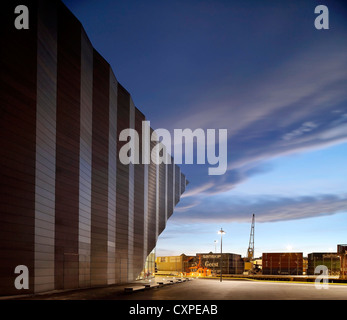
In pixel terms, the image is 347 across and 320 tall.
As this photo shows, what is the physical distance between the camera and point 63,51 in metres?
32.9

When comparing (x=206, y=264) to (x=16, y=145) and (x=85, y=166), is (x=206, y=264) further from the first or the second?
(x=16, y=145)

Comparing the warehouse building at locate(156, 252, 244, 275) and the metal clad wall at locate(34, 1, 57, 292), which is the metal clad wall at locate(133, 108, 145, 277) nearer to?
the metal clad wall at locate(34, 1, 57, 292)

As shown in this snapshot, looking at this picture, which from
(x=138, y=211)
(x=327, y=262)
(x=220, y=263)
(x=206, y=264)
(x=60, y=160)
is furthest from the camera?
(x=206, y=264)

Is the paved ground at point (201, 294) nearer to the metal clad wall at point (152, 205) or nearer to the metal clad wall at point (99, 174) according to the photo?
the metal clad wall at point (99, 174)

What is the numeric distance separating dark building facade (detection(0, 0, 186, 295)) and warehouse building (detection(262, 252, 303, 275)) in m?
64.0

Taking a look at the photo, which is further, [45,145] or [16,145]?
[45,145]

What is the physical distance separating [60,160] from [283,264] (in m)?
86.2

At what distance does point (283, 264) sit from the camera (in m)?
104

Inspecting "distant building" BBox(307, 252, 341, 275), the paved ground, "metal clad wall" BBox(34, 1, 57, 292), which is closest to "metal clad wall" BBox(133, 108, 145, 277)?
the paved ground

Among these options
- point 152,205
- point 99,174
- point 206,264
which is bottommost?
point 206,264

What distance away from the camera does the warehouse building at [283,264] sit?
10262 cm

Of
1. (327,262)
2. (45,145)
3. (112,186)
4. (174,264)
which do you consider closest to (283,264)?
(327,262)

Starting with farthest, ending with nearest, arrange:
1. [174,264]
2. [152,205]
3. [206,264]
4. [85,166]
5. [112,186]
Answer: [174,264]
[206,264]
[152,205]
[112,186]
[85,166]
